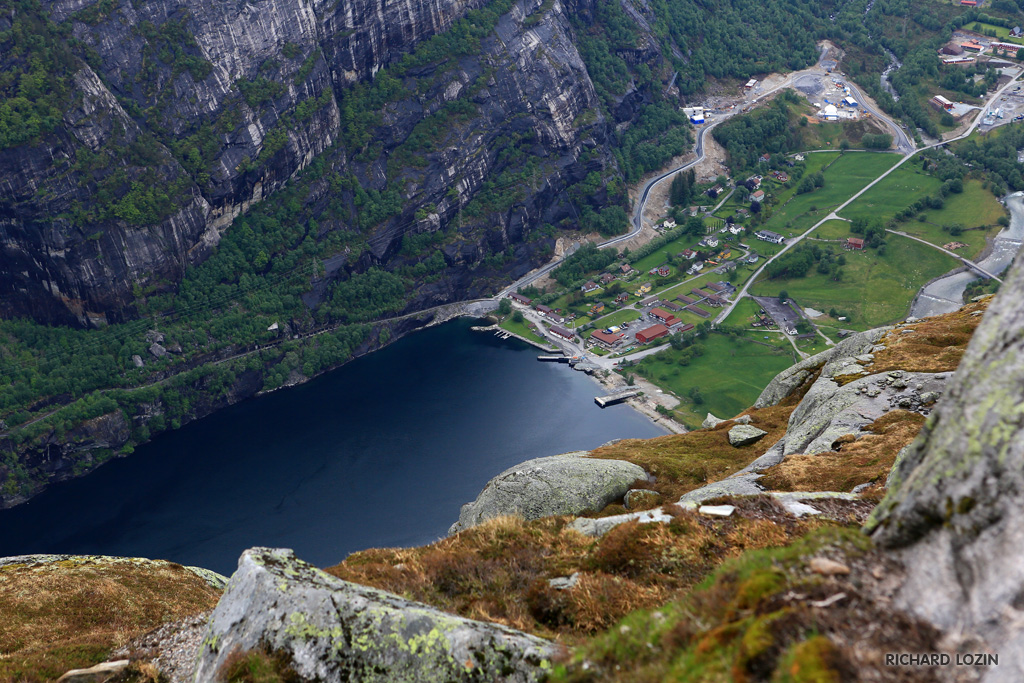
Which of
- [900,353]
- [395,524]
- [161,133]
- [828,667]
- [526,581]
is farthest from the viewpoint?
[161,133]

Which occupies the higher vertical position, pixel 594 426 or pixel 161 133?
pixel 161 133

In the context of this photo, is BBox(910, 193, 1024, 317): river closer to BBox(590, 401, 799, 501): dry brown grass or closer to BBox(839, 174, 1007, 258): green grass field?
BBox(839, 174, 1007, 258): green grass field

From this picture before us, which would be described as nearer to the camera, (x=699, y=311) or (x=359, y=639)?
(x=359, y=639)

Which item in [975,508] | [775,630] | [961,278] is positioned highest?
[975,508]

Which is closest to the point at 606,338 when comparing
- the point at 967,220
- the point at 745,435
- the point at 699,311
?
the point at 699,311

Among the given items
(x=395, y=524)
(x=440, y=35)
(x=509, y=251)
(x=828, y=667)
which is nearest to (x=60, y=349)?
(x=395, y=524)

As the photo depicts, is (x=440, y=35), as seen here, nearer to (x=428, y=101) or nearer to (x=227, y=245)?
(x=428, y=101)

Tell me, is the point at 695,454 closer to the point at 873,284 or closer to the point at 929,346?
the point at 929,346

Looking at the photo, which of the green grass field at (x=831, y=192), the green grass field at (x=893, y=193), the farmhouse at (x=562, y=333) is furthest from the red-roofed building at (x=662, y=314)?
the green grass field at (x=893, y=193)
